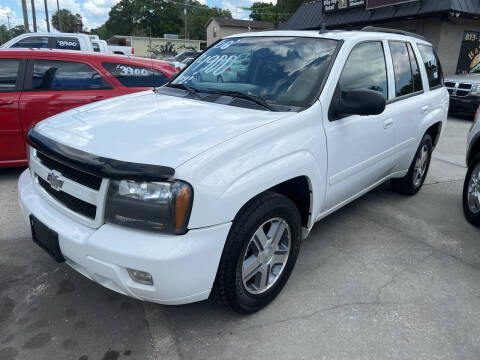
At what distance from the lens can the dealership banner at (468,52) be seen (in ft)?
49.7

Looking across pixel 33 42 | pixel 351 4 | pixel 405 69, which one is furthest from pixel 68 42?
pixel 351 4

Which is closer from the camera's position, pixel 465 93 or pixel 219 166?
pixel 219 166

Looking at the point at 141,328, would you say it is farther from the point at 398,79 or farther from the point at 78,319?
the point at 398,79

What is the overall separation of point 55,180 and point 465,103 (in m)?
10.8

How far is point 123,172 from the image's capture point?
6.15 feet

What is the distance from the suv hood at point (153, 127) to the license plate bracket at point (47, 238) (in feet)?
1.65

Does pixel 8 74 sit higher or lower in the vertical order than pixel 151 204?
higher

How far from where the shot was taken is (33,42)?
981 cm

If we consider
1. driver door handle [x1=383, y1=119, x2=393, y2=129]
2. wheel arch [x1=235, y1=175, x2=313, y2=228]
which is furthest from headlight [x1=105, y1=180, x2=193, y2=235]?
driver door handle [x1=383, y1=119, x2=393, y2=129]

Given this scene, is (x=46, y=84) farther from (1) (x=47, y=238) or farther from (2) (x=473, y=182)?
(2) (x=473, y=182)

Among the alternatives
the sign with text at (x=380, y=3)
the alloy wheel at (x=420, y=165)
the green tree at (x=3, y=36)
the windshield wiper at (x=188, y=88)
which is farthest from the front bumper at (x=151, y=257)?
the green tree at (x=3, y=36)

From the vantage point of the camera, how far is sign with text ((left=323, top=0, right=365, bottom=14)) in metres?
17.6

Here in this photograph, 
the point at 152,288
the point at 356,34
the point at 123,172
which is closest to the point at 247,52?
the point at 356,34

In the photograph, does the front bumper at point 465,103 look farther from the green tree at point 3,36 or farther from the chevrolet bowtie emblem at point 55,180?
the green tree at point 3,36
